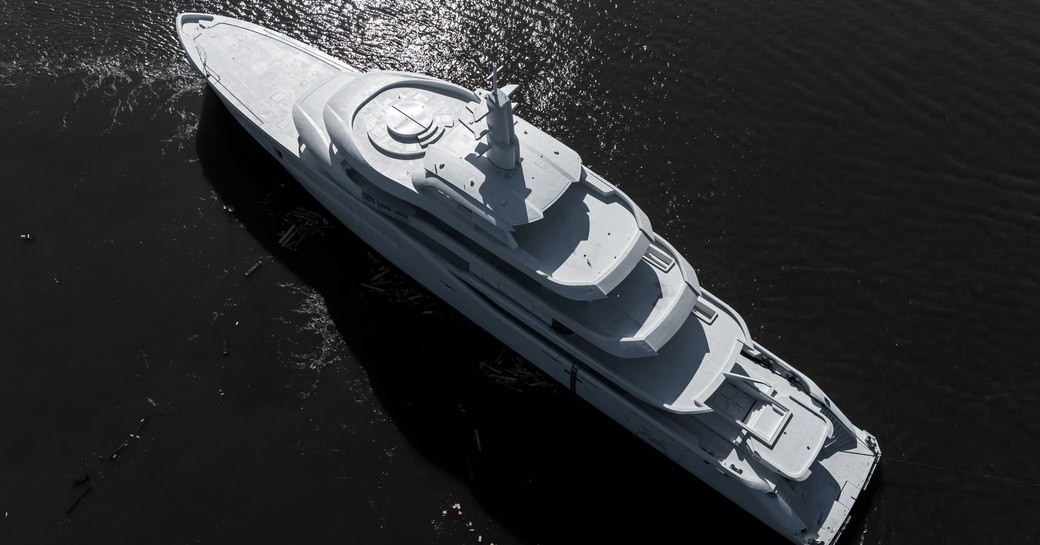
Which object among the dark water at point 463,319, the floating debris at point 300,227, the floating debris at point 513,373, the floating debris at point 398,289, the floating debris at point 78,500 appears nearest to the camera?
the floating debris at point 78,500

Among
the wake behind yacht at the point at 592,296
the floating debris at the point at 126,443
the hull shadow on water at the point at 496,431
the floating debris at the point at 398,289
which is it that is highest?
the wake behind yacht at the point at 592,296

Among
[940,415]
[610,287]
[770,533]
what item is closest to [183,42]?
[610,287]

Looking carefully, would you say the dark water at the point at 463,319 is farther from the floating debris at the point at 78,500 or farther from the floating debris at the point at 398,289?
the floating debris at the point at 398,289

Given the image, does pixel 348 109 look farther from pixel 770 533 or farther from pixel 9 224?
pixel 770 533

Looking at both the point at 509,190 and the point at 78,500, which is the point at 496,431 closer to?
A: the point at 509,190

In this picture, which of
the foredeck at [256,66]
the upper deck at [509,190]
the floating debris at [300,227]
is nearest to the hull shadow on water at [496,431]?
the floating debris at [300,227]

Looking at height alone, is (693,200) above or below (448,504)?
above

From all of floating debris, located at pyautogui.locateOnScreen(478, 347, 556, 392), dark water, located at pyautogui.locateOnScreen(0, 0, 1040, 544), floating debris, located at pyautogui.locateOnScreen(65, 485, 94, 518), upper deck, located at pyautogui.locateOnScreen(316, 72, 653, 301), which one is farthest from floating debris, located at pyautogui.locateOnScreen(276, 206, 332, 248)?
floating debris, located at pyautogui.locateOnScreen(65, 485, 94, 518)
